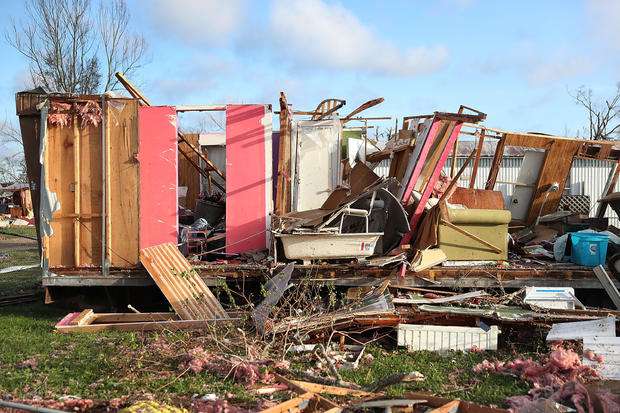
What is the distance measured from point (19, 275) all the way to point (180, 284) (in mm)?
6128

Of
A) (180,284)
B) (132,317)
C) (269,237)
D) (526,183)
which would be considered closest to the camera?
(132,317)

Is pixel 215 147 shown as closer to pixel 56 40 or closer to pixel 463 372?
pixel 463 372

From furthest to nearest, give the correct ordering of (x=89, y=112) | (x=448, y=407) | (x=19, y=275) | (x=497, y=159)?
(x=19, y=275) < (x=497, y=159) < (x=89, y=112) < (x=448, y=407)

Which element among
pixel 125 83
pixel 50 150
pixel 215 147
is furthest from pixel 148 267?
pixel 215 147

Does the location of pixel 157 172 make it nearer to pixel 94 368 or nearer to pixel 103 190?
pixel 103 190

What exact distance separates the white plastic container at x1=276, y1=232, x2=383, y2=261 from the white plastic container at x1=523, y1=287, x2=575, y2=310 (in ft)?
6.99

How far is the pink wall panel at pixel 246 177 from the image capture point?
796 centimetres

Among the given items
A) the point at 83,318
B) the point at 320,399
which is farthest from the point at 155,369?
the point at 83,318

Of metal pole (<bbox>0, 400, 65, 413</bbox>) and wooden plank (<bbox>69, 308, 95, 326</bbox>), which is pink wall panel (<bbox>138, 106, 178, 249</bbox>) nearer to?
wooden plank (<bbox>69, 308, 95, 326</bbox>)

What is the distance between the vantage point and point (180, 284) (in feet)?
23.4

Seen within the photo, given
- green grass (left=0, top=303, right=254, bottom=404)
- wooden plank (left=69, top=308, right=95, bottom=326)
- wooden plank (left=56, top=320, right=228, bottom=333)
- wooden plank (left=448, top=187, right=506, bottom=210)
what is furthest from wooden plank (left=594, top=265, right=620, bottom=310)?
wooden plank (left=69, top=308, right=95, bottom=326)

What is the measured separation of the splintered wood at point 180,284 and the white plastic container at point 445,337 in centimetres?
243

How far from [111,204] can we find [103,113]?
137cm

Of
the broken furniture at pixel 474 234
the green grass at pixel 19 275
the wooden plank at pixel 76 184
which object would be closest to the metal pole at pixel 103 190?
the wooden plank at pixel 76 184
